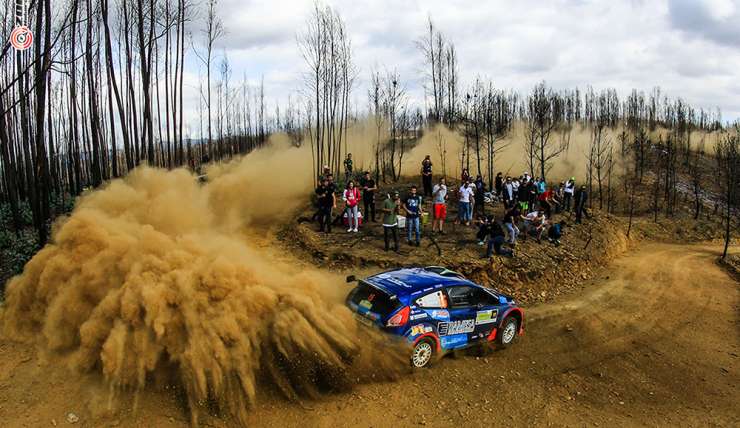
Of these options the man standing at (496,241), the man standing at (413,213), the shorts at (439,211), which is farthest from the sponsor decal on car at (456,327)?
the shorts at (439,211)

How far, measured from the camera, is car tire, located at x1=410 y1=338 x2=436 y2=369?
8414mm

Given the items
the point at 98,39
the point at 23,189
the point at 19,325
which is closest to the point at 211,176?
the point at 98,39

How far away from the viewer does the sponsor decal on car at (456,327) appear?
8.80 meters

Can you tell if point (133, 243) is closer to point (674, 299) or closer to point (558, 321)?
point (558, 321)

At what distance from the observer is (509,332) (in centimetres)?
1025

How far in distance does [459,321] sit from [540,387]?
1893 mm

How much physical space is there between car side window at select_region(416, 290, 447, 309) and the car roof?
0.16 metres

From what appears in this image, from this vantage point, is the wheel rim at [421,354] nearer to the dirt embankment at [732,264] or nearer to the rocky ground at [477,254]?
the rocky ground at [477,254]

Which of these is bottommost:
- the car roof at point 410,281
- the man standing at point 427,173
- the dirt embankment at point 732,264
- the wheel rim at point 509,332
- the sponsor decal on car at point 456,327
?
the dirt embankment at point 732,264

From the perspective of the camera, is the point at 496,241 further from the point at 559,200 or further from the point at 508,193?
the point at 559,200

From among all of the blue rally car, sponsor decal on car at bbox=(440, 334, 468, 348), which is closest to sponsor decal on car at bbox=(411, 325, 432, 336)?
the blue rally car

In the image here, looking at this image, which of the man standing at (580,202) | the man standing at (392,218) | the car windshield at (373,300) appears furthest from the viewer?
the man standing at (580,202)

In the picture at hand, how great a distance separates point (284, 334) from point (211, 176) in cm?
1626

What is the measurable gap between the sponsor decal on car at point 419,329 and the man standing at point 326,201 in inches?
326
